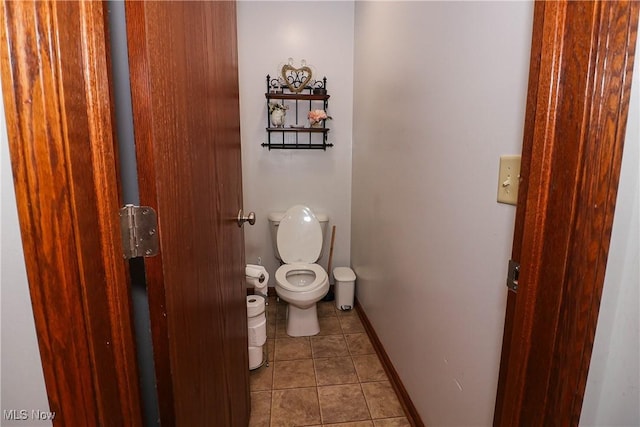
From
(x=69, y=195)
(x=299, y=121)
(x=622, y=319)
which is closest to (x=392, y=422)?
(x=622, y=319)

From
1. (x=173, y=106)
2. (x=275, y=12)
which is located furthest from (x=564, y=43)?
(x=275, y=12)

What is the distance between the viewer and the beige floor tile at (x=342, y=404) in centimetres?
158

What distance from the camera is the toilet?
2307mm

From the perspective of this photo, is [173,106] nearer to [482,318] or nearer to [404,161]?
[482,318]

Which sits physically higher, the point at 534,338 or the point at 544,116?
the point at 544,116

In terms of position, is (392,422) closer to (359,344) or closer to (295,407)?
(295,407)

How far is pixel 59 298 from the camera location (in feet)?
1.47

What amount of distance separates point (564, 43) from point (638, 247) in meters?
0.37

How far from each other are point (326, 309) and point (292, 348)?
1.99 feet

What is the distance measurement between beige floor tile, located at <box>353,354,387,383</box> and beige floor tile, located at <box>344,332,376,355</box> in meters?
0.05

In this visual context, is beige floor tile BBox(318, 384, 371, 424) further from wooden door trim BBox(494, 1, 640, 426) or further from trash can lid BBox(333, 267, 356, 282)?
wooden door trim BBox(494, 1, 640, 426)

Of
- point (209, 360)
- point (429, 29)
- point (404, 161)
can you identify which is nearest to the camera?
point (209, 360)

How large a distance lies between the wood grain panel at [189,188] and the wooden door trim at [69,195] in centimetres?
7

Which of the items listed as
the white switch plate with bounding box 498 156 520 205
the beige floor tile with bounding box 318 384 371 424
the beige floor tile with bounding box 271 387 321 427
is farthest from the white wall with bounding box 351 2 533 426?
the beige floor tile with bounding box 271 387 321 427
